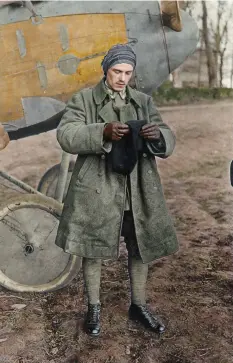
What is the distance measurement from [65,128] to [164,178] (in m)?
5.48

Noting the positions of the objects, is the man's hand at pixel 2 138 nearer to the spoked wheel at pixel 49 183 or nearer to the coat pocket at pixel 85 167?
the coat pocket at pixel 85 167

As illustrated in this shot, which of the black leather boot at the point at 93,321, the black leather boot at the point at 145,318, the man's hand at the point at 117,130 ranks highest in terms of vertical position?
the man's hand at the point at 117,130

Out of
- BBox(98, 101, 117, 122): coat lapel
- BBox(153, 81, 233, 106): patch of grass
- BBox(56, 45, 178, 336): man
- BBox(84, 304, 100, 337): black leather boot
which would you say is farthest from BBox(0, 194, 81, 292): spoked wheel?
BBox(153, 81, 233, 106): patch of grass

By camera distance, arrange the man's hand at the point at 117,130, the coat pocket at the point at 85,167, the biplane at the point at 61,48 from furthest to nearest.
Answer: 1. the biplane at the point at 61,48
2. the coat pocket at the point at 85,167
3. the man's hand at the point at 117,130

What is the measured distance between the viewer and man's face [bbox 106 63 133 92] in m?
2.62

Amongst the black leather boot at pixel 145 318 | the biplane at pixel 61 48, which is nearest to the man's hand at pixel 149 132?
the black leather boot at pixel 145 318

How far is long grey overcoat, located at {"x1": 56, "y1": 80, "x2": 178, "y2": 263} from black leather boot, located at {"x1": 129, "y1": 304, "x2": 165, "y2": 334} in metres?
0.43

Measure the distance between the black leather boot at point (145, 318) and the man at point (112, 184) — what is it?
1.41ft

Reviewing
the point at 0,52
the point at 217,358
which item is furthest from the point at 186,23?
the point at 217,358

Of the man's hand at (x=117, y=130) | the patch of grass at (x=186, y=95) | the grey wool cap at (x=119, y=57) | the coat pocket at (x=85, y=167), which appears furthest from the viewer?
the patch of grass at (x=186, y=95)

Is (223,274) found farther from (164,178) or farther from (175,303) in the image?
(164,178)

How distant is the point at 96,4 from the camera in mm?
3877

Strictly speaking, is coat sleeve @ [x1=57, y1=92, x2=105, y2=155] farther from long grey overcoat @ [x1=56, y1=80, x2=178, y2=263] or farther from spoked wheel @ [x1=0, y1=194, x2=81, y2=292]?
spoked wheel @ [x1=0, y1=194, x2=81, y2=292]

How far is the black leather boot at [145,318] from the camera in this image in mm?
2926
